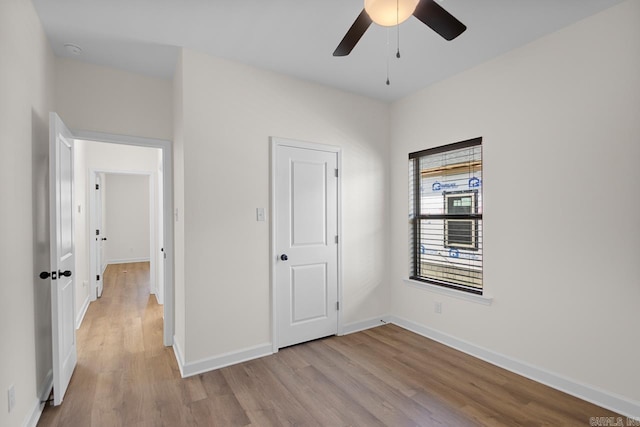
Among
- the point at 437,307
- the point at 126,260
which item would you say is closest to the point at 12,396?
the point at 437,307

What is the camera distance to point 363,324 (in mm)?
3730

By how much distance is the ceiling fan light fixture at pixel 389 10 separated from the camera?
1474 millimetres

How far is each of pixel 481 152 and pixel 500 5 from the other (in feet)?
4.11

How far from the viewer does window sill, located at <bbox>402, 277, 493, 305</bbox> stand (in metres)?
2.95

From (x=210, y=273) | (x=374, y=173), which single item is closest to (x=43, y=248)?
(x=210, y=273)

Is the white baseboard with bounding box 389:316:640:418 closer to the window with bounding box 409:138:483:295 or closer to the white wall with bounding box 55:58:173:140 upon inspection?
the window with bounding box 409:138:483:295

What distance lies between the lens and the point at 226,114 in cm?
289

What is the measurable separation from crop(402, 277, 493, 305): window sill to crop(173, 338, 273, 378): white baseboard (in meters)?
1.74

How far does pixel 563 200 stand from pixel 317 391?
238 centimetres

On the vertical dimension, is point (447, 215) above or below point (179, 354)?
above

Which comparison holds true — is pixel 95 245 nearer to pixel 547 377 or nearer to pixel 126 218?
pixel 126 218

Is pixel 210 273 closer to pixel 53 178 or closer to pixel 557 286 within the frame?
pixel 53 178

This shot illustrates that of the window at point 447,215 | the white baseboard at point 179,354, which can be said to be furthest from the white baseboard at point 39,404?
the window at point 447,215

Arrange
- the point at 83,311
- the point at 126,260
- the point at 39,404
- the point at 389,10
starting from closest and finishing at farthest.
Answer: the point at 389,10, the point at 39,404, the point at 83,311, the point at 126,260
